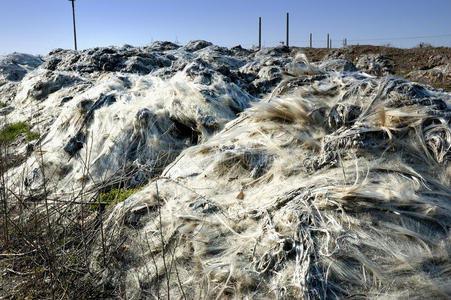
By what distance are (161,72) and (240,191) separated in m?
3.77

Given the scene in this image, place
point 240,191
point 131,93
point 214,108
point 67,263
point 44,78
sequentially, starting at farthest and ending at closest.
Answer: point 44,78 < point 131,93 < point 214,108 < point 240,191 < point 67,263

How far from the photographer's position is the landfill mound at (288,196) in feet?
8.12

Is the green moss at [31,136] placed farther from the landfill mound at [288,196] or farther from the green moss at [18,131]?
the landfill mound at [288,196]

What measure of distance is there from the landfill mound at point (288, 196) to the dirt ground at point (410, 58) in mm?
11006

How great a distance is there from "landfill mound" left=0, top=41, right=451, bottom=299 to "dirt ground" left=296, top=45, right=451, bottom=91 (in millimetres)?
11006

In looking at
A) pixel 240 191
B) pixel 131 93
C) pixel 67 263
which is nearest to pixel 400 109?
pixel 240 191

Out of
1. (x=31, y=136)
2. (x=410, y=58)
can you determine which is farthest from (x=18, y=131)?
(x=410, y=58)

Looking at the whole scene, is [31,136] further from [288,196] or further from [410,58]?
[410,58]

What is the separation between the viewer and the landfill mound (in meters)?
2.47

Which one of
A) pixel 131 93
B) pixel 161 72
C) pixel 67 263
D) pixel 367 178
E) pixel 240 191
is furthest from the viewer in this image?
pixel 161 72

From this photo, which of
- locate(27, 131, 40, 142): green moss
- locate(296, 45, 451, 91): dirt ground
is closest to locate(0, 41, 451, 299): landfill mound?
locate(27, 131, 40, 142): green moss

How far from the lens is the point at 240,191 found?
3352 mm

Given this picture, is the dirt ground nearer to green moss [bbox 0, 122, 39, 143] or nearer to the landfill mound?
the landfill mound

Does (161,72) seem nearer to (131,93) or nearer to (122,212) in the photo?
(131,93)
